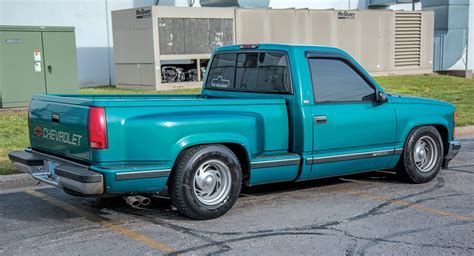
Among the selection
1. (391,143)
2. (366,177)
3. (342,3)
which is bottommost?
(366,177)

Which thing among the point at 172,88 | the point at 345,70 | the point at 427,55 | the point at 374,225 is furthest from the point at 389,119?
the point at 427,55

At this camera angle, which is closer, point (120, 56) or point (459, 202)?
point (459, 202)

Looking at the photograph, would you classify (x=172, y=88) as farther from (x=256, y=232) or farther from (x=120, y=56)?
(x=256, y=232)

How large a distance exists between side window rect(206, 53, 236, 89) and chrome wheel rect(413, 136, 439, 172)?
248cm

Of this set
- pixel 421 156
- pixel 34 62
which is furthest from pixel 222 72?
pixel 34 62

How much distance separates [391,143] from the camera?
274 inches

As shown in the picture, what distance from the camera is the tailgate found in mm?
5234

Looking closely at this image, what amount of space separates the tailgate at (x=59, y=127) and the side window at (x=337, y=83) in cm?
248

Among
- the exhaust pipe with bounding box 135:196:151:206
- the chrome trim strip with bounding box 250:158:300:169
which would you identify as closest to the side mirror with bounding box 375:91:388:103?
the chrome trim strip with bounding box 250:158:300:169

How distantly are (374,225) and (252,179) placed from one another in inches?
50.3

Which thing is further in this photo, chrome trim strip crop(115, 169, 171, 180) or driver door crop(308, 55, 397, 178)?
driver door crop(308, 55, 397, 178)

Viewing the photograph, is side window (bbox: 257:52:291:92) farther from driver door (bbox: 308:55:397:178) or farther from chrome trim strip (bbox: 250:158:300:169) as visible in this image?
chrome trim strip (bbox: 250:158:300:169)

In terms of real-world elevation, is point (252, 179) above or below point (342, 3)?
below

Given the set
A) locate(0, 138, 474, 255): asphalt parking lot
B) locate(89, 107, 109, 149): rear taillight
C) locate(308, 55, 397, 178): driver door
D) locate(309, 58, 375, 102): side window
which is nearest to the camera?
locate(0, 138, 474, 255): asphalt parking lot
